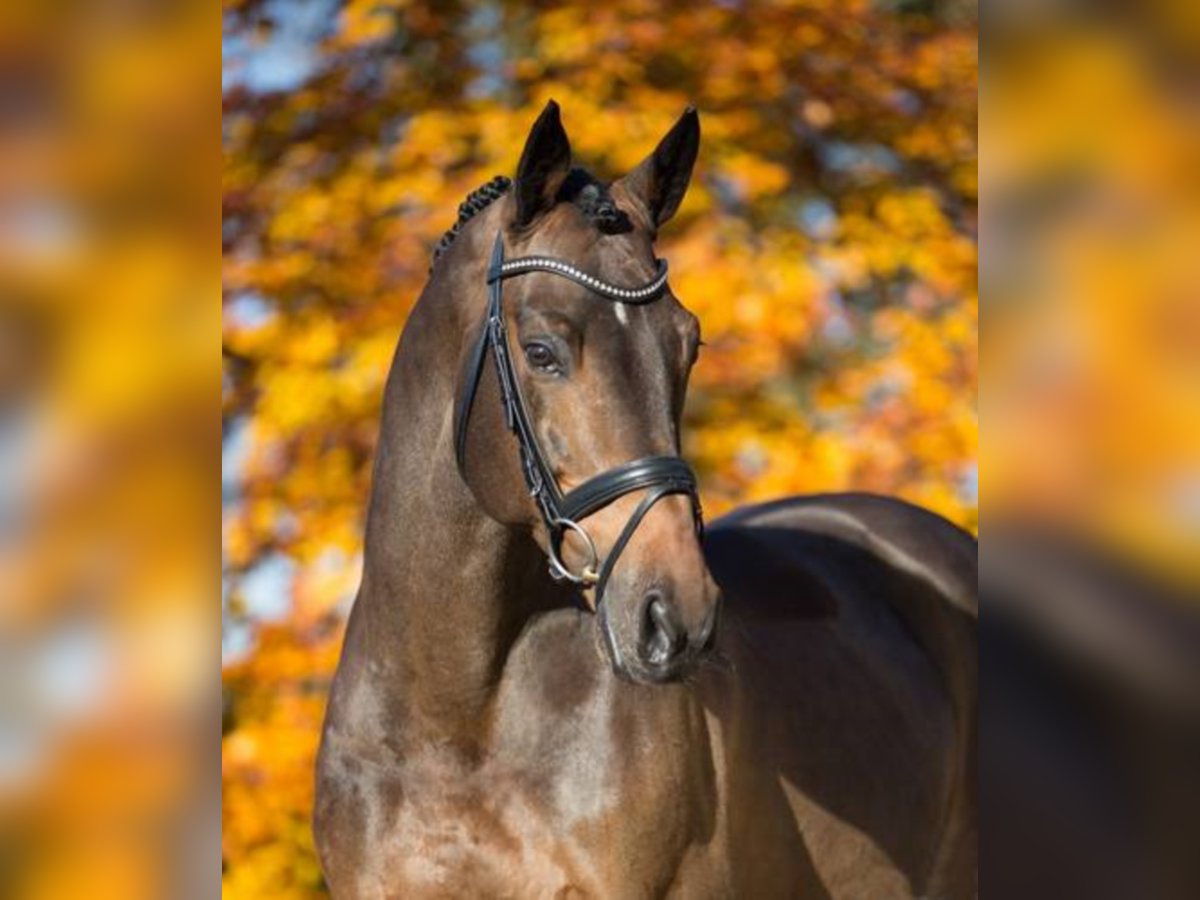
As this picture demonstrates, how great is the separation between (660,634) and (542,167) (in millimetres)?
878

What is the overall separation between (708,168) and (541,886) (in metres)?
3.96

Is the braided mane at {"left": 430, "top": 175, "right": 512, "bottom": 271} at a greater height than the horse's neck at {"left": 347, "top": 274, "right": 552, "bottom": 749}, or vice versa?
the braided mane at {"left": 430, "top": 175, "right": 512, "bottom": 271}

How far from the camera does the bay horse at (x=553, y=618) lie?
8.16 ft

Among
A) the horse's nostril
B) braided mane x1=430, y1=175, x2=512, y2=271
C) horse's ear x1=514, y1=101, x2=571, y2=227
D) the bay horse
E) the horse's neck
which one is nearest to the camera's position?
the horse's nostril

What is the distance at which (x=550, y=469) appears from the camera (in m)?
2.56

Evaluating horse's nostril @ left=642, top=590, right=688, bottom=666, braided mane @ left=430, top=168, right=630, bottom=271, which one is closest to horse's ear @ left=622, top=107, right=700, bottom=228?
braided mane @ left=430, top=168, right=630, bottom=271

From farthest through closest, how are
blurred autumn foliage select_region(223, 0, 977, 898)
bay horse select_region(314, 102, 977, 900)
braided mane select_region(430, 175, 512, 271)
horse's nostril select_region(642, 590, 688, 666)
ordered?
blurred autumn foliage select_region(223, 0, 977, 898), braided mane select_region(430, 175, 512, 271), bay horse select_region(314, 102, 977, 900), horse's nostril select_region(642, 590, 688, 666)

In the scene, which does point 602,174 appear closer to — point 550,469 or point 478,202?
point 478,202

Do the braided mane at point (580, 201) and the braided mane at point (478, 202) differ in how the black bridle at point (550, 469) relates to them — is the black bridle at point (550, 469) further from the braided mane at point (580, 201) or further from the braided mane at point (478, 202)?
the braided mane at point (478, 202)

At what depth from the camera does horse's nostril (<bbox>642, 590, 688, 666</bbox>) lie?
236cm

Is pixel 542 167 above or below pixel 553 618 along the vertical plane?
above

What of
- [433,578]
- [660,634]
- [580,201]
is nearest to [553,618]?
[433,578]

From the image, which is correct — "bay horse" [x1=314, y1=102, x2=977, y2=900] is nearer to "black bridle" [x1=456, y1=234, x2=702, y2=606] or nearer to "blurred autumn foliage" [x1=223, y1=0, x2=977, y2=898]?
"black bridle" [x1=456, y1=234, x2=702, y2=606]

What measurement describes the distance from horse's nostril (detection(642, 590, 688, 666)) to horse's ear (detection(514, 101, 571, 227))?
782mm
